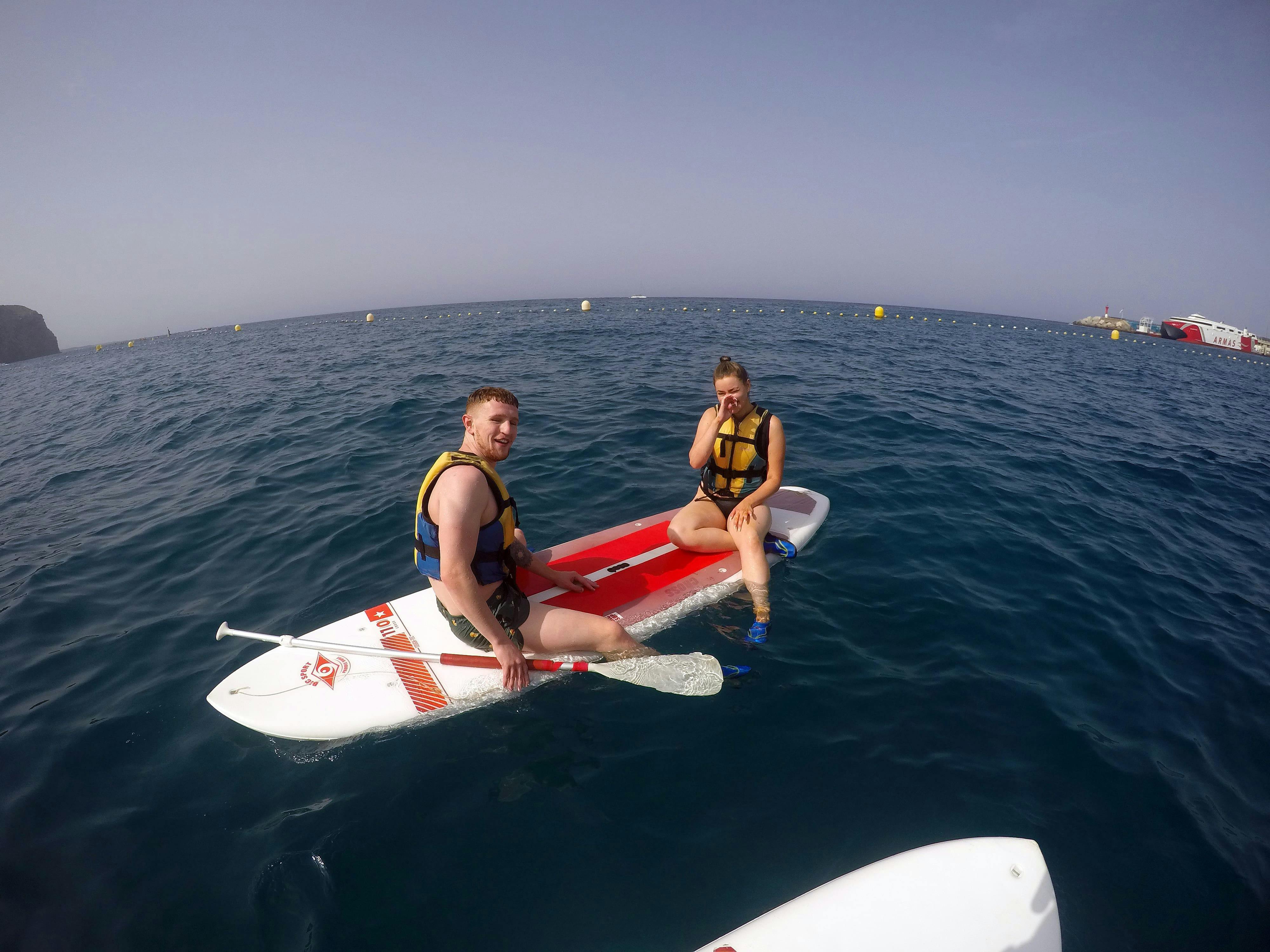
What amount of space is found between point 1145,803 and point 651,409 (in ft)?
29.6

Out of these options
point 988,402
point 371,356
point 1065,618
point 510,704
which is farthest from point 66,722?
point 371,356

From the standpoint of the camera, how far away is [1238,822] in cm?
312

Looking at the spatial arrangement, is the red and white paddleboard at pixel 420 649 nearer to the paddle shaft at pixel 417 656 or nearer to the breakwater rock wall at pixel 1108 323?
the paddle shaft at pixel 417 656

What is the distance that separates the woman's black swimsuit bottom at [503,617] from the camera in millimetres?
3668

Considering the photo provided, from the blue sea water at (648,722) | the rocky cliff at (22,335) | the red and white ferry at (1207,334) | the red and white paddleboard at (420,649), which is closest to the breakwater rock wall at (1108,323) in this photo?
the red and white ferry at (1207,334)

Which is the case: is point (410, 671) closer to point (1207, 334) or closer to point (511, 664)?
point (511, 664)

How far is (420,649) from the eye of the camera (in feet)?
13.1

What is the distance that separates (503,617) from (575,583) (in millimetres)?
A: 1050

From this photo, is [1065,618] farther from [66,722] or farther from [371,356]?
[371,356]

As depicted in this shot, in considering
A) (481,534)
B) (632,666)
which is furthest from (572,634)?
(481,534)

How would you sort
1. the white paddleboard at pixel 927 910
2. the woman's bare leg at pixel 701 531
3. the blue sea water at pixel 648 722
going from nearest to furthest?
the white paddleboard at pixel 927 910 < the blue sea water at pixel 648 722 < the woman's bare leg at pixel 701 531

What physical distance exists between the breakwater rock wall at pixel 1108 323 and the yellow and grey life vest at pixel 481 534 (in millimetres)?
90387

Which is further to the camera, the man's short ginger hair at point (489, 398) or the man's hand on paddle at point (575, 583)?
the man's hand on paddle at point (575, 583)

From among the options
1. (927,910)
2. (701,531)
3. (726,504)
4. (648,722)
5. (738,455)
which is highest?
(738,455)
